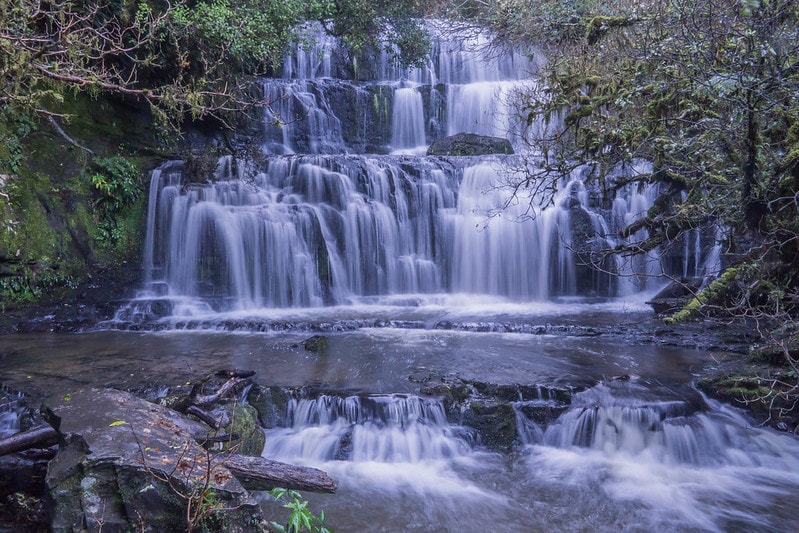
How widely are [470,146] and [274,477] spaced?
41.5 ft

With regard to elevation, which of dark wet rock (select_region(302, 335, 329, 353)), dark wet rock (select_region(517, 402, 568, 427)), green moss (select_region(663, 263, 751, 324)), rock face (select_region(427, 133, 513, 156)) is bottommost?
dark wet rock (select_region(517, 402, 568, 427))

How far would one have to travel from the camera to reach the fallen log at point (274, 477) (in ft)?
12.5

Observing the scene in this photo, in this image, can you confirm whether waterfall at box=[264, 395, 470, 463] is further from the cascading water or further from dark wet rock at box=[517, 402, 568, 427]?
dark wet rock at box=[517, 402, 568, 427]

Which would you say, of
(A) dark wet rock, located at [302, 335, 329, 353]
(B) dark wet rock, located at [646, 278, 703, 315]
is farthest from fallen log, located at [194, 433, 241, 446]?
(B) dark wet rock, located at [646, 278, 703, 315]

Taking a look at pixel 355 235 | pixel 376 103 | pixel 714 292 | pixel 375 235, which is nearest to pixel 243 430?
pixel 714 292

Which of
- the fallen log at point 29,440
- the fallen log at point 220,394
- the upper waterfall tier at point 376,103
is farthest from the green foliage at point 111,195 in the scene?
the fallen log at point 29,440

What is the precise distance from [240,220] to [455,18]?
779cm

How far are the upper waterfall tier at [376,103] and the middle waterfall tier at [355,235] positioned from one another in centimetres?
346

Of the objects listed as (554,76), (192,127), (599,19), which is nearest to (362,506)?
(554,76)

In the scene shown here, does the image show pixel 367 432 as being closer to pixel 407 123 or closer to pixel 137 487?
pixel 137 487

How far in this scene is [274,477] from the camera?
386 cm

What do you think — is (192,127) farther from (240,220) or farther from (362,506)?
(362,506)

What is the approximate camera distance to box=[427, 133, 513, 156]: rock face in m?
15.1

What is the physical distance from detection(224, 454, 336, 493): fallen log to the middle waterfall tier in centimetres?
782
